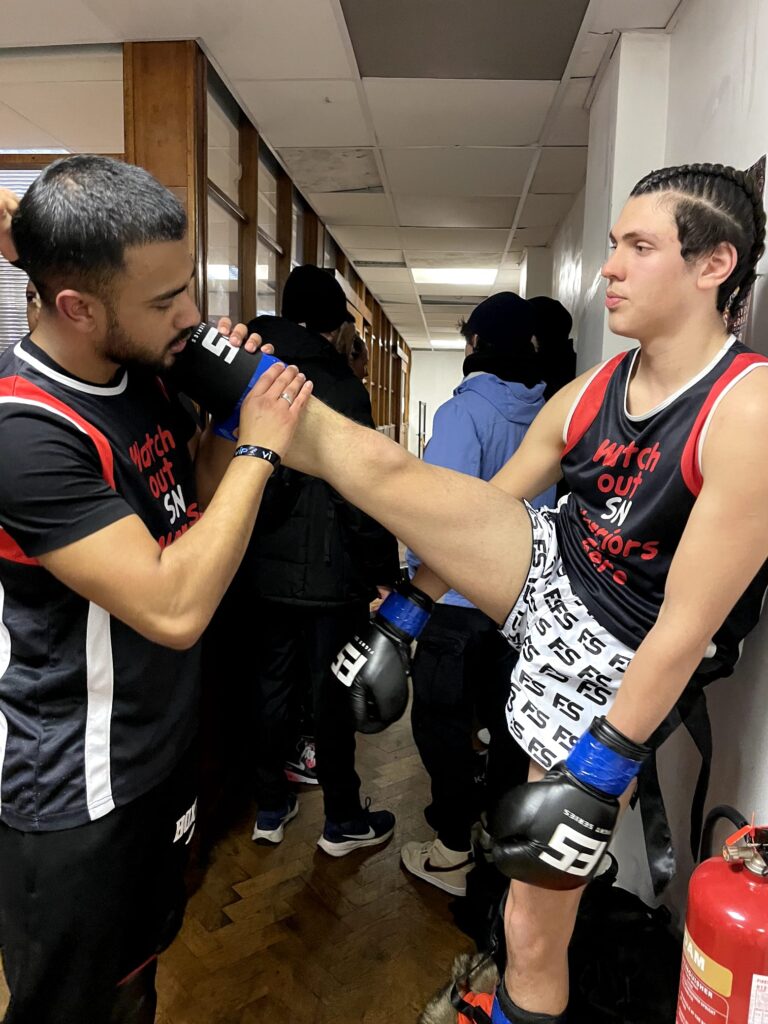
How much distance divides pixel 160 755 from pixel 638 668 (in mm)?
702

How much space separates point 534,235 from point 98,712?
4252 millimetres

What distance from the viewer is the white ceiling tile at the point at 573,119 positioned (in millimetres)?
2423

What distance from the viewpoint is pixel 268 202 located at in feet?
11.1

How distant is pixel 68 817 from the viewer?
979mm

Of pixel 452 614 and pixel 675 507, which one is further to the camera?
pixel 452 614

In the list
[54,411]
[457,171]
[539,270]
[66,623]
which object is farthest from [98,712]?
[539,270]

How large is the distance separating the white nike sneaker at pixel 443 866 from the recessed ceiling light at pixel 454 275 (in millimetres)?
4552

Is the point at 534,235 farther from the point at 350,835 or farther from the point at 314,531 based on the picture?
the point at 350,835

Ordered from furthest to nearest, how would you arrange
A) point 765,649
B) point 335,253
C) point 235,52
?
point 335,253, point 235,52, point 765,649

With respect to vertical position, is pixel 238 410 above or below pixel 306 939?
above

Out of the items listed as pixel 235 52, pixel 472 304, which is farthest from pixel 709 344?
pixel 472 304

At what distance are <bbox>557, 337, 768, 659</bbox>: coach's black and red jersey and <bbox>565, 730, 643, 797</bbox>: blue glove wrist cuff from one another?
0.55ft

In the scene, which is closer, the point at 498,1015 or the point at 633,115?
the point at 498,1015

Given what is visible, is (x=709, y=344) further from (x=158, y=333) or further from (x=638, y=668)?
(x=158, y=333)
